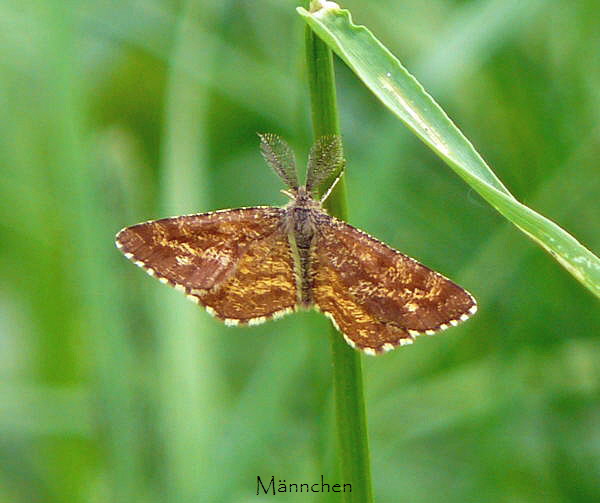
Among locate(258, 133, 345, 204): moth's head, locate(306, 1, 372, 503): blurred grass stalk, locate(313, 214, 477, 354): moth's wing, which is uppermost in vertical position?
locate(258, 133, 345, 204): moth's head

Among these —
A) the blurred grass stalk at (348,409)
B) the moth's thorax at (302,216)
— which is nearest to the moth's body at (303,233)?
the moth's thorax at (302,216)

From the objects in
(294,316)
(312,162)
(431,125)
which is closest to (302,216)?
(312,162)

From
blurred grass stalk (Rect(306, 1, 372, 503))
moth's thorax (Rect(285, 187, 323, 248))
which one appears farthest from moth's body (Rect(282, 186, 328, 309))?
blurred grass stalk (Rect(306, 1, 372, 503))

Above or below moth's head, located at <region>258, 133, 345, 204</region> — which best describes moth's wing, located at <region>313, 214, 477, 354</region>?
below

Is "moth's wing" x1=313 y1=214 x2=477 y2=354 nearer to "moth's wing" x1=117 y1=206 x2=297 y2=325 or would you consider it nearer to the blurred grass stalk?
"moth's wing" x1=117 y1=206 x2=297 y2=325

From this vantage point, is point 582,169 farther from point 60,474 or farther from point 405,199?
point 60,474

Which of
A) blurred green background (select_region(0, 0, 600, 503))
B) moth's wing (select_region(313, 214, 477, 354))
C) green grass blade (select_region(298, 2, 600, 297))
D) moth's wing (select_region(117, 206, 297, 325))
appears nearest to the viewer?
green grass blade (select_region(298, 2, 600, 297))

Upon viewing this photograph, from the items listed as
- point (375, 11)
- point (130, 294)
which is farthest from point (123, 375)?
point (375, 11)

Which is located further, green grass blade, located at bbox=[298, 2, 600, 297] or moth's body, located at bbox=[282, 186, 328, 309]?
moth's body, located at bbox=[282, 186, 328, 309]
